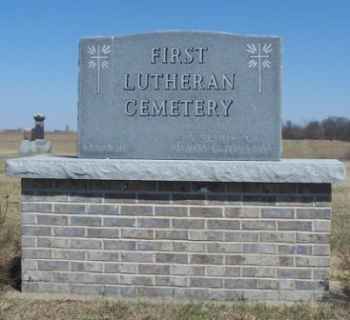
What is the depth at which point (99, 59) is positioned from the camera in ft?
16.8

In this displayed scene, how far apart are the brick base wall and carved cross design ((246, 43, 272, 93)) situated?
970 mm

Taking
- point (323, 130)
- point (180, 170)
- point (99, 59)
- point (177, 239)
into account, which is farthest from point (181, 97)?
point (323, 130)

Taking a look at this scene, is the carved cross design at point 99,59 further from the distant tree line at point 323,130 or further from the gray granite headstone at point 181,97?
the distant tree line at point 323,130

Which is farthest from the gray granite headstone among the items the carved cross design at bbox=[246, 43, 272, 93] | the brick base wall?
the brick base wall

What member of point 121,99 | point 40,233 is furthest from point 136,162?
point 40,233

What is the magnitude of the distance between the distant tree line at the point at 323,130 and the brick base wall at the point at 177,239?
40.0 m

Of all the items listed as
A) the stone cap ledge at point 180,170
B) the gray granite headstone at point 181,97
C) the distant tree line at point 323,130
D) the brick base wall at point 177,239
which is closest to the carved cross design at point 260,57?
the gray granite headstone at point 181,97

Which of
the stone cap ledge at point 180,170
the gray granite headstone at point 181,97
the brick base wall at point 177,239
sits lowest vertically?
the brick base wall at point 177,239

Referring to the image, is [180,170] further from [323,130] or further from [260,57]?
[323,130]

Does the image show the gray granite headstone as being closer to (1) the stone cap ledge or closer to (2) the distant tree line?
(1) the stone cap ledge

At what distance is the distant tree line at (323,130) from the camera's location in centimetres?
4372

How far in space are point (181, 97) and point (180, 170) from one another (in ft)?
2.29

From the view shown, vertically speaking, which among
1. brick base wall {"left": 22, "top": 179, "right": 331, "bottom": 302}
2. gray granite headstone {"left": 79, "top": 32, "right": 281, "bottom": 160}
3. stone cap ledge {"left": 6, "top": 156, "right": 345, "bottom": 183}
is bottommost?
brick base wall {"left": 22, "top": 179, "right": 331, "bottom": 302}

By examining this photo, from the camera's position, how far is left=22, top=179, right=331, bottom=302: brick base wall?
477 cm
